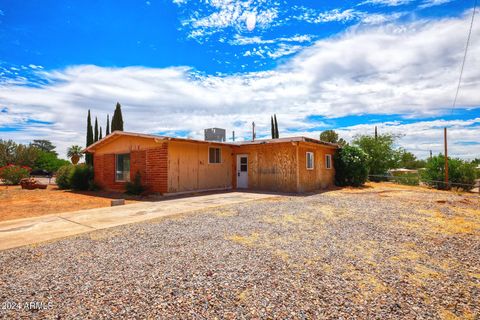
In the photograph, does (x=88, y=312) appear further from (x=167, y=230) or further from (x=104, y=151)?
(x=104, y=151)

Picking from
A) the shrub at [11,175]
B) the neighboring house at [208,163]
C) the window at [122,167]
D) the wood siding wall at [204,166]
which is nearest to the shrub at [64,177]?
the neighboring house at [208,163]

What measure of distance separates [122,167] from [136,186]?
272 cm

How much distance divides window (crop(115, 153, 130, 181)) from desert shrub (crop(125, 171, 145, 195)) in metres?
1.39

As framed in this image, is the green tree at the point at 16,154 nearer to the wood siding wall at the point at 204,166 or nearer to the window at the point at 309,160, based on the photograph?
the wood siding wall at the point at 204,166

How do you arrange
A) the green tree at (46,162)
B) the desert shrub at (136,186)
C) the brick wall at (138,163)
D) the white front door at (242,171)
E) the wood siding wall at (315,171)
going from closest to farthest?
the desert shrub at (136,186), the brick wall at (138,163), the wood siding wall at (315,171), the white front door at (242,171), the green tree at (46,162)

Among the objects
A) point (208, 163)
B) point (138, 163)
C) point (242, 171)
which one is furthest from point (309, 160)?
point (138, 163)

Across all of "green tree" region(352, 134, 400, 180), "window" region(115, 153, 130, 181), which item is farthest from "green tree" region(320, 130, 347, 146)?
"window" region(115, 153, 130, 181)

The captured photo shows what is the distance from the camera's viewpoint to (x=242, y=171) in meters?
A: 16.4

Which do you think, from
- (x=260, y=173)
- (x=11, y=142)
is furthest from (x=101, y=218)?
(x=11, y=142)

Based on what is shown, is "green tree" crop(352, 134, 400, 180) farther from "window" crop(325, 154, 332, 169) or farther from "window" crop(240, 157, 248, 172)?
"window" crop(240, 157, 248, 172)

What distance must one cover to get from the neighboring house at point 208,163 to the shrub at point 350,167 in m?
1.46

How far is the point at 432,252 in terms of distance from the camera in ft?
14.8

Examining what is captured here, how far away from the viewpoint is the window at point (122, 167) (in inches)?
593

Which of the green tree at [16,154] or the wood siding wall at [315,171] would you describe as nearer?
the wood siding wall at [315,171]
